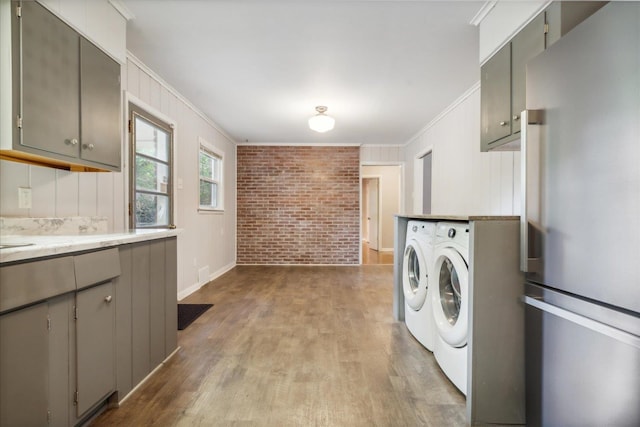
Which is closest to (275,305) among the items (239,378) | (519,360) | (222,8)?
(239,378)

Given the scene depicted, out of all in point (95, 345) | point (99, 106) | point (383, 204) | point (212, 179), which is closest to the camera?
→ point (95, 345)

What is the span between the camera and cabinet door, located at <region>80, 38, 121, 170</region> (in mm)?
1769

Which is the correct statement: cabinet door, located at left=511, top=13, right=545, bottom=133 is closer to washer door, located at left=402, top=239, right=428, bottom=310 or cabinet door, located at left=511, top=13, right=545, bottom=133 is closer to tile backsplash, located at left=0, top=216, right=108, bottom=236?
washer door, located at left=402, top=239, right=428, bottom=310

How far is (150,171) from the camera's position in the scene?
3.06 meters

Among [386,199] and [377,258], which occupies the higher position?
[386,199]

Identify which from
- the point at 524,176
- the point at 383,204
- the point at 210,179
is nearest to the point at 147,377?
the point at 524,176

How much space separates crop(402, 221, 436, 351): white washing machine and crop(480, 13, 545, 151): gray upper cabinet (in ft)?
2.42

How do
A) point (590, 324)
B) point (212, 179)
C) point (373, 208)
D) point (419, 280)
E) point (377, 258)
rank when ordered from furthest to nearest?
1. point (373, 208)
2. point (377, 258)
3. point (212, 179)
4. point (419, 280)
5. point (590, 324)

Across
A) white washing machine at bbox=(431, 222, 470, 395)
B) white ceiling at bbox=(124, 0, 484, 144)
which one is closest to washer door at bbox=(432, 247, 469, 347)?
white washing machine at bbox=(431, 222, 470, 395)

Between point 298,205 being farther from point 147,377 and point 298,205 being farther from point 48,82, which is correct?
point 48,82

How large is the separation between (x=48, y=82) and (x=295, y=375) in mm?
2122

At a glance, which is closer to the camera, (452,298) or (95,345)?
(95,345)

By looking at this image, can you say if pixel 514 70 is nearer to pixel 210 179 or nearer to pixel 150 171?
pixel 150 171

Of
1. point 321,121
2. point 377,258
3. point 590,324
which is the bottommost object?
point 377,258
